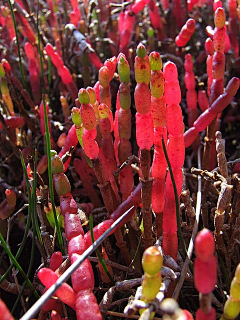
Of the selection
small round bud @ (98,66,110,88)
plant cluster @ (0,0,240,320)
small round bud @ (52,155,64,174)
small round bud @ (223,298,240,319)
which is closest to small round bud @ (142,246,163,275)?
plant cluster @ (0,0,240,320)

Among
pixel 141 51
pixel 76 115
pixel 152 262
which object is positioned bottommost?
pixel 152 262

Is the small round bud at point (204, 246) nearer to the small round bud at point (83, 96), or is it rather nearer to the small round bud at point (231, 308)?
the small round bud at point (231, 308)

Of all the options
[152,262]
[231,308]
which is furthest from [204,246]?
[231,308]

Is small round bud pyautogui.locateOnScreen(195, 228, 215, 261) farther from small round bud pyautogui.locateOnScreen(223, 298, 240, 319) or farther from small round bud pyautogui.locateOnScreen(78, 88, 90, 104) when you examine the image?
small round bud pyautogui.locateOnScreen(78, 88, 90, 104)

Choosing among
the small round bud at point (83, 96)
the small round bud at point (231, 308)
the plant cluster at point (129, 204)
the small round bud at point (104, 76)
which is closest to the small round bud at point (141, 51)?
the plant cluster at point (129, 204)

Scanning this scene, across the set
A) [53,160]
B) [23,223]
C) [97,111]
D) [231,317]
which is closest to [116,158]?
[97,111]

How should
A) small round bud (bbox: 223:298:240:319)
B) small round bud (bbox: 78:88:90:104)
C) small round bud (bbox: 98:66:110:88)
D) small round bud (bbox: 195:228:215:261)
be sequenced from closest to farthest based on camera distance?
small round bud (bbox: 195:228:215:261), small round bud (bbox: 223:298:240:319), small round bud (bbox: 78:88:90:104), small round bud (bbox: 98:66:110:88)

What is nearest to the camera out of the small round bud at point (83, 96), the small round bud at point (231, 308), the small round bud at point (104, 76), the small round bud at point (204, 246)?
the small round bud at point (204, 246)

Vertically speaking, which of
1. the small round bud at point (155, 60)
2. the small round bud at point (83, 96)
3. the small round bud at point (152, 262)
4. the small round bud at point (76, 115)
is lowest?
the small round bud at point (152, 262)

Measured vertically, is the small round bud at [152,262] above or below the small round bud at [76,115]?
Result: below

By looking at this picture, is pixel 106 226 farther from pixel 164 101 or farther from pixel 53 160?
pixel 164 101

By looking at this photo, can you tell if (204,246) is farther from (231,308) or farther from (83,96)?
(83,96)
